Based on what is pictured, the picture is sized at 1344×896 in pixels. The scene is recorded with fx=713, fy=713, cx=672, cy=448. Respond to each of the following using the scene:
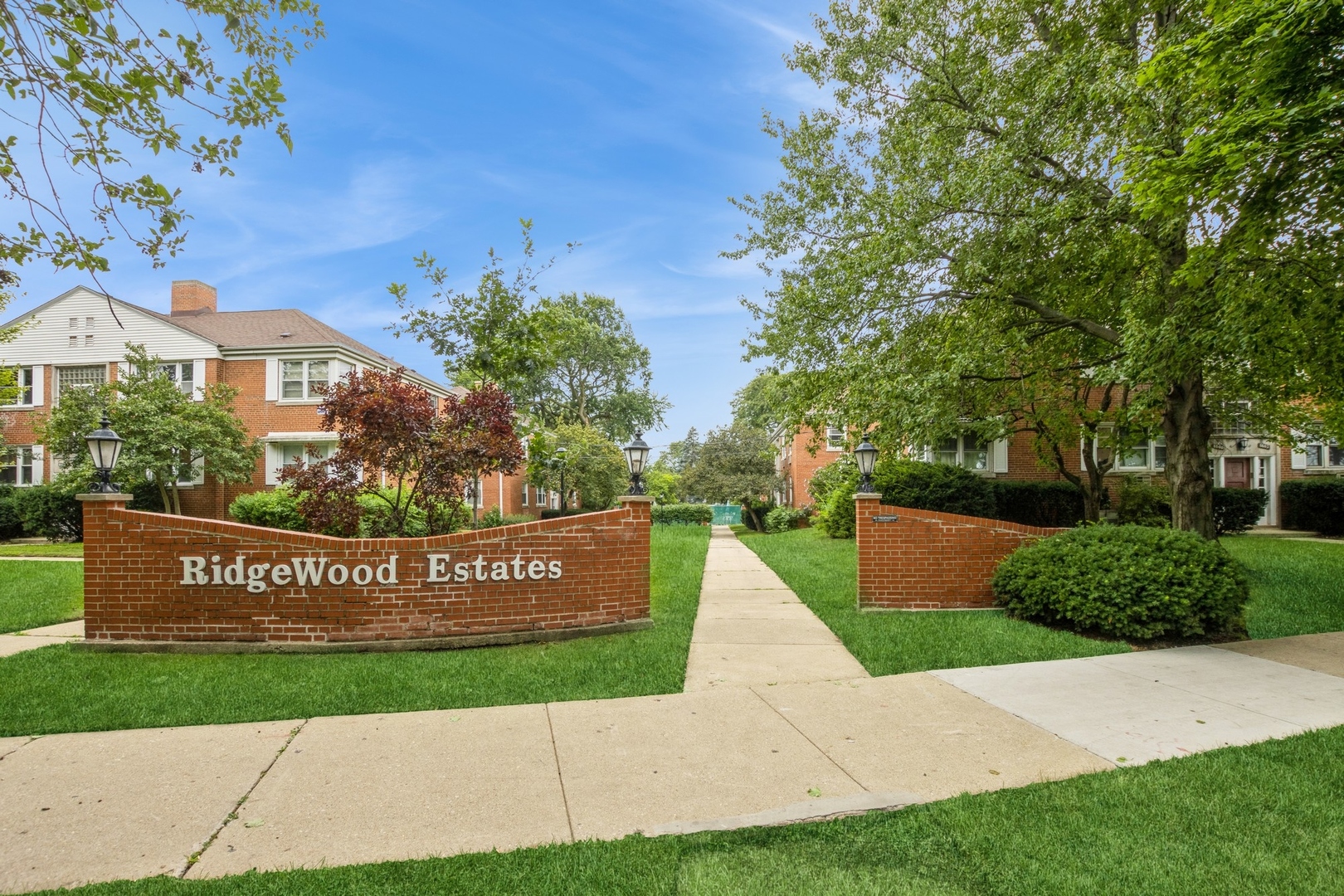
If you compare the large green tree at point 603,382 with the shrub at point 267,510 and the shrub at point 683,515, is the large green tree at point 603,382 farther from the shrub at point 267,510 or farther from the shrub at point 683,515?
the shrub at point 267,510

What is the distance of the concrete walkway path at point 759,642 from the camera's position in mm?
6289

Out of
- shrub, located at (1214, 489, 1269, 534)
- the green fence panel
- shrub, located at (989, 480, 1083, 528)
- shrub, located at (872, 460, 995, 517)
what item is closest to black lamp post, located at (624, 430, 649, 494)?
shrub, located at (872, 460, 995, 517)

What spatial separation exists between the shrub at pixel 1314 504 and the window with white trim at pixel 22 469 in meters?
41.9

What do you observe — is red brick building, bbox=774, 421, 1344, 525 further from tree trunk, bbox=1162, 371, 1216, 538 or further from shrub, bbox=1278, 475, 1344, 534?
tree trunk, bbox=1162, 371, 1216, 538

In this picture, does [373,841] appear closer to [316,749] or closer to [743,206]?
[316,749]

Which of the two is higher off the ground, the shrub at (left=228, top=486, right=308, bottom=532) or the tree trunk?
Answer: the tree trunk

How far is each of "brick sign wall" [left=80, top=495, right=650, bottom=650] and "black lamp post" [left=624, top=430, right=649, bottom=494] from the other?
1.66 metres

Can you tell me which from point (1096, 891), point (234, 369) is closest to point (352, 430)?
point (1096, 891)

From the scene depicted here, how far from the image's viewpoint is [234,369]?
2384cm

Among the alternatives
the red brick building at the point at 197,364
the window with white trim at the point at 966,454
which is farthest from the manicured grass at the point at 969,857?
the red brick building at the point at 197,364

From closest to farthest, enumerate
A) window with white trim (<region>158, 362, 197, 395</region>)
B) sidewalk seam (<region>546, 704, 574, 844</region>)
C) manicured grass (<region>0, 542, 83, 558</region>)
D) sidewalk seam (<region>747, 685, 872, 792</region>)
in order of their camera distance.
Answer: sidewalk seam (<region>546, 704, 574, 844</region>), sidewalk seam (<region>747, 685, 872, 792</region>), manicured grass (<region>0, 542, 83, 558</region>), window with white trim (<region>158, 362, 197, 395</region>)

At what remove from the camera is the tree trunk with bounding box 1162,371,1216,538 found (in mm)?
9727

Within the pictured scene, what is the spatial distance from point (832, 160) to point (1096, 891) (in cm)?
1371

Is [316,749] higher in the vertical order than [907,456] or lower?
lower
